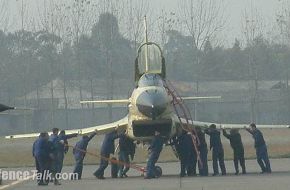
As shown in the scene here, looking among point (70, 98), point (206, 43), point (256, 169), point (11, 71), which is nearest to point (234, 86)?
point (206, 43)

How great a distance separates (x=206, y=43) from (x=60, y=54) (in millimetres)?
14905

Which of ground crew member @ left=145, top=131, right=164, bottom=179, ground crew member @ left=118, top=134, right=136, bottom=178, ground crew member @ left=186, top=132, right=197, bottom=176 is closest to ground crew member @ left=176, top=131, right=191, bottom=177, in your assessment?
ground crew member @ left=186, top=132, right=197, bottom=176

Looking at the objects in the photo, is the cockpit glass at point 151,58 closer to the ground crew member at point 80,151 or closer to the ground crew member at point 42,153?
the ground crew member at point 80,151

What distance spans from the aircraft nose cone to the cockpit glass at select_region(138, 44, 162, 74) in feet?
8.31

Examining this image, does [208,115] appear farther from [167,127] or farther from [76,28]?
[167,127]

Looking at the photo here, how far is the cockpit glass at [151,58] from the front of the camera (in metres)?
27.8

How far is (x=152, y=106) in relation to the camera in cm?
2497

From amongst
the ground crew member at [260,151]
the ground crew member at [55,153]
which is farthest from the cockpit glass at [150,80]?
the ground crew member at [260,151]

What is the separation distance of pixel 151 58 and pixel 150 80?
5.97ft

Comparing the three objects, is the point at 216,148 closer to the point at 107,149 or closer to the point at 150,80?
the point at 150,80

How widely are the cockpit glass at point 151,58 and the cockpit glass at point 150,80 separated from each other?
1.13 m

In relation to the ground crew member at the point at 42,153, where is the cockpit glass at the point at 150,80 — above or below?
above

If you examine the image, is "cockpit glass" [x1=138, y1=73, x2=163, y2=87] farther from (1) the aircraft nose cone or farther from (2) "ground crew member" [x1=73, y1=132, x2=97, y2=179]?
(2) "ground crew member" [x1=73, y1=132, x2=97, y2=179]

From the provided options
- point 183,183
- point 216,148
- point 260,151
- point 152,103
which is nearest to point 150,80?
point 152,103
